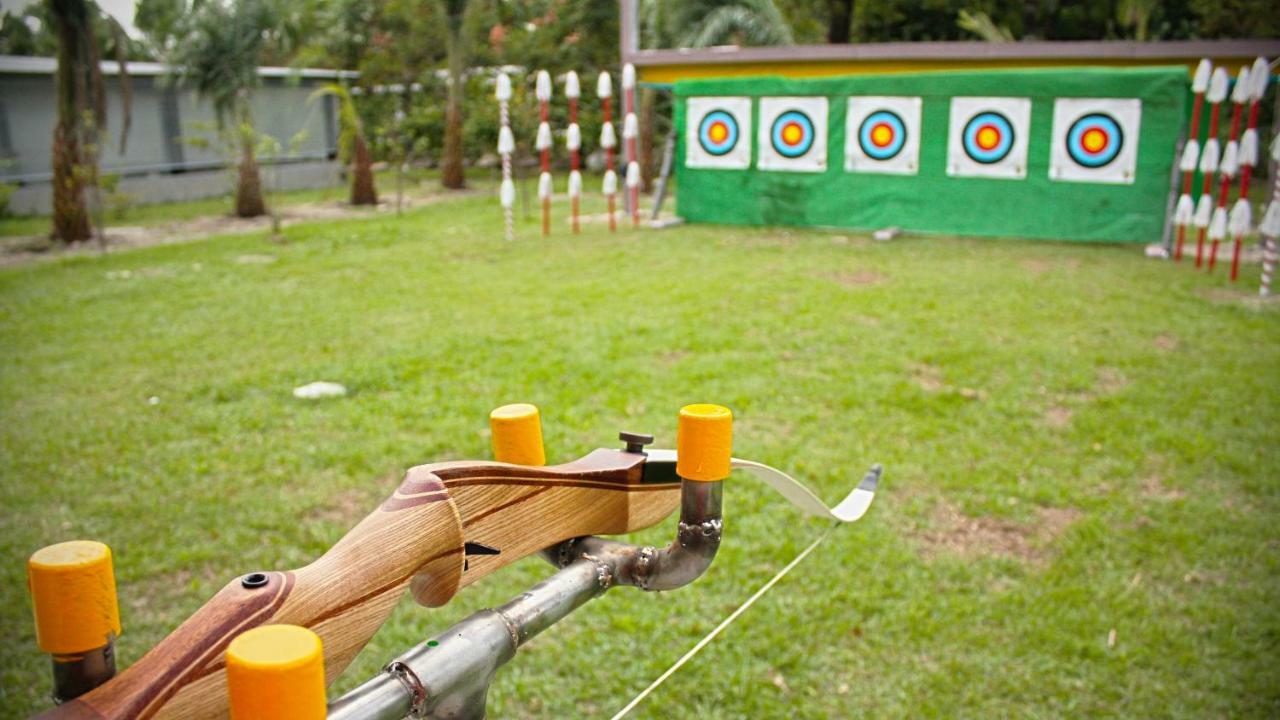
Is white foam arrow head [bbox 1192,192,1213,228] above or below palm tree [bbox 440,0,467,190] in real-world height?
below

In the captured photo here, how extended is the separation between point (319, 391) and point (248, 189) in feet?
27.8

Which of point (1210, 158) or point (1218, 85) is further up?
point (1218, 85)

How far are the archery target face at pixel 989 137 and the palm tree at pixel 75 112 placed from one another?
8.11 metres

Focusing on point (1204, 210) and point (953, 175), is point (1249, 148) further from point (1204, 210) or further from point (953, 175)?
point (953, 175)

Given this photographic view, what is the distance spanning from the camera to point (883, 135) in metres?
8.48

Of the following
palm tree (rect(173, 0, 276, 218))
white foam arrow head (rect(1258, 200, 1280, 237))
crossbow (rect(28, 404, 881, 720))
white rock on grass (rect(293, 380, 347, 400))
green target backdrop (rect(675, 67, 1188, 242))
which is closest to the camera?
crossbow (rect(28, 404, 881, 720))

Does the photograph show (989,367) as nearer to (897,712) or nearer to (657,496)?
(897,712)

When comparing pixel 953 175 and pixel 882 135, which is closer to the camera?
pixel 953 175

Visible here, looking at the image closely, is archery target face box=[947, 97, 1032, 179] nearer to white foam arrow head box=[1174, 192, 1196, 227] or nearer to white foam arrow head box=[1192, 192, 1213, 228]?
white foam arrow head box=[1174, 192, 1196, 227]

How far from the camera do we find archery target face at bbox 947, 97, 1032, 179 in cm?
802

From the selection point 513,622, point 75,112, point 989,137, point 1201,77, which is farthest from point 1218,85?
point 75,112

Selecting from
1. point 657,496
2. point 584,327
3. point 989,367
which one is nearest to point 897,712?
point 657,496

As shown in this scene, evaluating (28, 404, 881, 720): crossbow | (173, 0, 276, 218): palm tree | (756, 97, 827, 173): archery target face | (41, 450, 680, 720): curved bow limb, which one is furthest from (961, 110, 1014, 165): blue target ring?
(173, 0, 276, 218): palm tree

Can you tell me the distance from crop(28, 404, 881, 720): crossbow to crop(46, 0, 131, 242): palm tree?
971 centimetres
